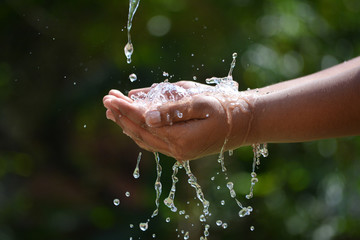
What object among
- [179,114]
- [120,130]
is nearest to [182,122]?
[179,114]

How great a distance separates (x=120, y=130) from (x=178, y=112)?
233cm

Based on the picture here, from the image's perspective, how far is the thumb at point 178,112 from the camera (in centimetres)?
149

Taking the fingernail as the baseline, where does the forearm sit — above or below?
above

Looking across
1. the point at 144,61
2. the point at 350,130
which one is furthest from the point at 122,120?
the point at 144,61

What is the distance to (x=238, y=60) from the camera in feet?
11.9

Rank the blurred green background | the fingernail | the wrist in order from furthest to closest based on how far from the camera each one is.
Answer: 1. the blurred green background
2. the wrist
3. the fingernail

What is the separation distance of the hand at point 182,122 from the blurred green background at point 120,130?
1.79 meters

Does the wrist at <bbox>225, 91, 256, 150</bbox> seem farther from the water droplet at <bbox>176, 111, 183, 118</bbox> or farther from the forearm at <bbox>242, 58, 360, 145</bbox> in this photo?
the water droplet at <bbox>176, 111, 183, 118</bbox>

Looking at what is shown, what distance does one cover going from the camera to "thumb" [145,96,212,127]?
1487 mm

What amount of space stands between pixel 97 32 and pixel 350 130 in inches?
99.0

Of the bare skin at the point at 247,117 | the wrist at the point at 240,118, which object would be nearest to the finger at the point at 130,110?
the bare skin at the point at 247,117

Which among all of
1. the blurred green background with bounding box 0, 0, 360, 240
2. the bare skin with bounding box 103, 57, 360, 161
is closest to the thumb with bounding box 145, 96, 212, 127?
the bare skin with bounding box 103, 57, 360, 161

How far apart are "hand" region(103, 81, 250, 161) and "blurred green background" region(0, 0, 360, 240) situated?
70.6 inches

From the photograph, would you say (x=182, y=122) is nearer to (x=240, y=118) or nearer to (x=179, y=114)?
(x=179, y=114)
